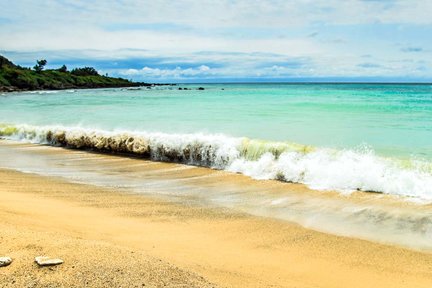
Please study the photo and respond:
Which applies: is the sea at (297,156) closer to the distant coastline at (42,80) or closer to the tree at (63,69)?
the distant coastline at (42,80)

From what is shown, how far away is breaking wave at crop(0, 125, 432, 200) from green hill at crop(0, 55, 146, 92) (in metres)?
67.1

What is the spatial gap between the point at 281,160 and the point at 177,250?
5.33m

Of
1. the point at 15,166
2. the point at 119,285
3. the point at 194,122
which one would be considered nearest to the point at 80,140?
the point at 15,166

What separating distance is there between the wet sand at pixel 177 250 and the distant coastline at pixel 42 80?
242ft

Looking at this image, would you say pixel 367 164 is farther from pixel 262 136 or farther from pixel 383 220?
pixel 262 136

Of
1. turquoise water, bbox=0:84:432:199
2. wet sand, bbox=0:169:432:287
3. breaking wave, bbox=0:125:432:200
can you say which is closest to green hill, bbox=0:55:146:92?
turquoise water, bbox=0:84:432:199

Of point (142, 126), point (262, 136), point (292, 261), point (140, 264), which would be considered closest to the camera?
point (140, 264)

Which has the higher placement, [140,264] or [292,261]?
[140,264]

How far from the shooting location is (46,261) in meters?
3.81

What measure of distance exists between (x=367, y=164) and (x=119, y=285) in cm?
658

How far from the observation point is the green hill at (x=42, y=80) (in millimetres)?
79062

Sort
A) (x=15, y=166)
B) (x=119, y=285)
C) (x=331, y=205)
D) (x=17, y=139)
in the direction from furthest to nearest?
(x=17, y=139) < (x=15, y=166) < (x=331, y=205) < (x=119, y=285)

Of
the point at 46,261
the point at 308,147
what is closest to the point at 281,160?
the point at 308,147

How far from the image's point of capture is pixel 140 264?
3945 mm
